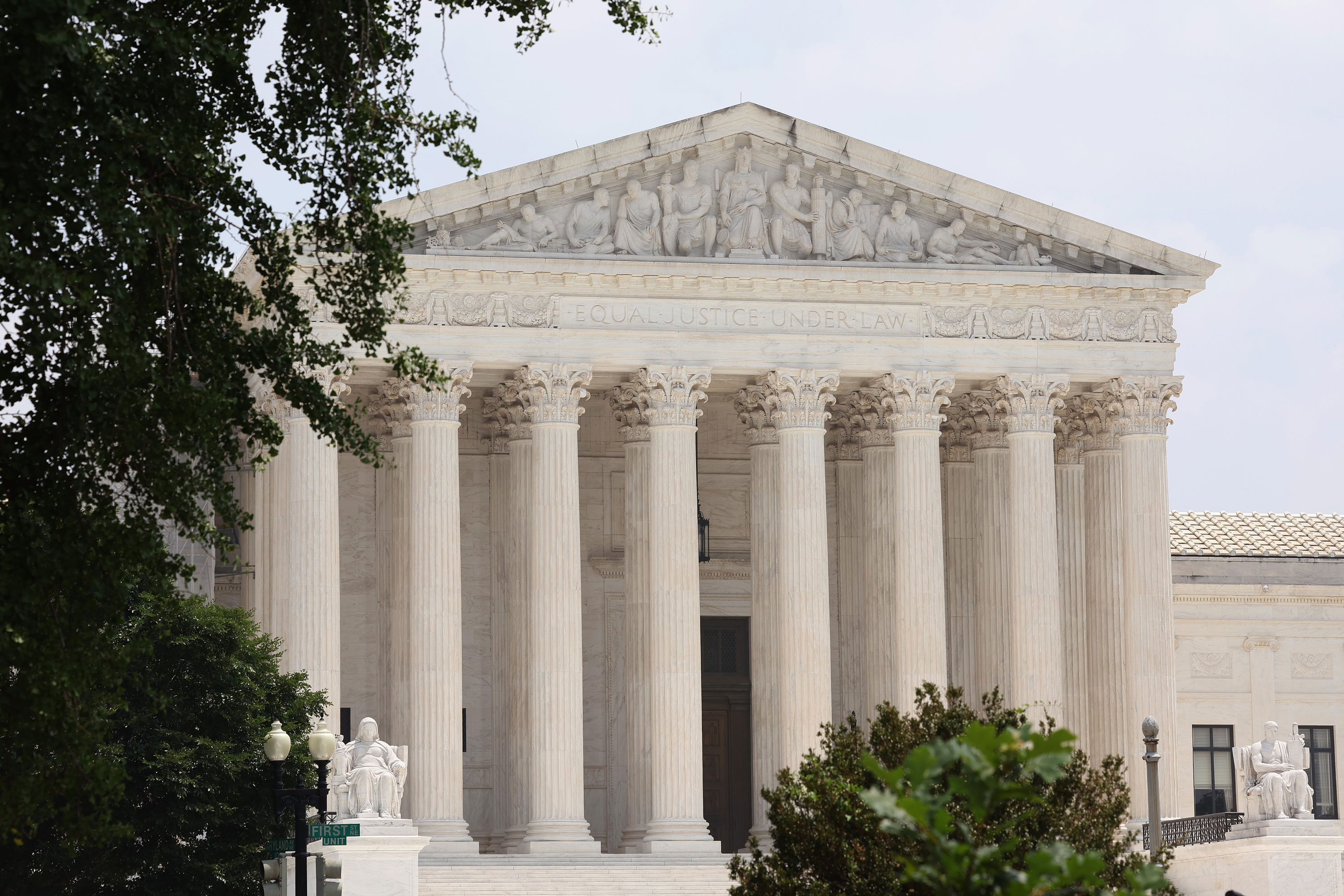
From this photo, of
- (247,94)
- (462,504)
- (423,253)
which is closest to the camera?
(247,94)

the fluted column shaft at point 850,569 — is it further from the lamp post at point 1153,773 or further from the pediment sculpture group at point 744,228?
the lamp post at point 1153,773

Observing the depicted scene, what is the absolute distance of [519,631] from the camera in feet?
166

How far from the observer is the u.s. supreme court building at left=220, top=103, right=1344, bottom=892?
1909 inches

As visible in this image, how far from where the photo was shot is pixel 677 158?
50062 millimetres

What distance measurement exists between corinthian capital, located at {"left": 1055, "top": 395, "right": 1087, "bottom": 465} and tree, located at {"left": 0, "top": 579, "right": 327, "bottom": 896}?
21.1 meters

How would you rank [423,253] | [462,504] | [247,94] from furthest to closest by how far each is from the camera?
[462,504]
[423,253]
[247,94]

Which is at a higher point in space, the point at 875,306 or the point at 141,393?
the point at 875,306

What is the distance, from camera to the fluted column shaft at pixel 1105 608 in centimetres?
5175

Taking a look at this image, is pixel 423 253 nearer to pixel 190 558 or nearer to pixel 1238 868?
pixel 190 558

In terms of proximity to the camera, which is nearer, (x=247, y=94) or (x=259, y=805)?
(x=247, y=94)

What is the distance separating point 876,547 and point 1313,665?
598 inches

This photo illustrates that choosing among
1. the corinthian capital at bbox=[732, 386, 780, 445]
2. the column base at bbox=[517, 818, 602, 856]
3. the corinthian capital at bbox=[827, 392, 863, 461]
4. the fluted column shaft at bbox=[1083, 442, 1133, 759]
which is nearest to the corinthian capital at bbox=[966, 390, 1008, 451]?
the fluted column shaft at bbox=[1083, 442, 1133, 759]

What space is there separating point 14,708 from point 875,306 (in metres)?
33.8

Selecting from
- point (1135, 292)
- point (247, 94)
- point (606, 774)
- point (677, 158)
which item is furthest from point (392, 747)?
point (247, 94)
